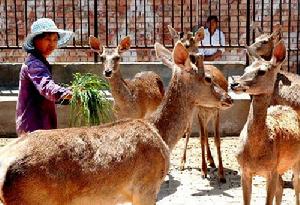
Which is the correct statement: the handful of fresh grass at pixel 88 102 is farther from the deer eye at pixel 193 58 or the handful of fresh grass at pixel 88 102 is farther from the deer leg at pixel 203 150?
the deer leg at pixel 203 150

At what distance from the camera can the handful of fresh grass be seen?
672 centimetres

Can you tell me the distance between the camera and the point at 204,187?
32.2ft

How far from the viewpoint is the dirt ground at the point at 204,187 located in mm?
9039

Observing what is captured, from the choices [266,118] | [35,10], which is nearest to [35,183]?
[266,118]

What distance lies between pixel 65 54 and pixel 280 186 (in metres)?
9.15

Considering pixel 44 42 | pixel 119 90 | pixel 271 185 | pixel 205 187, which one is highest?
pixel 44 42

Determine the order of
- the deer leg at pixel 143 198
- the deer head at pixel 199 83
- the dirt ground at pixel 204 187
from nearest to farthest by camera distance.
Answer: the deer leg at pixel 143 198 < the deer head at pixel 199 83 < the dirt ground at pixel 204 187

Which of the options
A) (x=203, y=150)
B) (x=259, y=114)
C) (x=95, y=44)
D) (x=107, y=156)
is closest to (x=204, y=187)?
(x=203, y=150)

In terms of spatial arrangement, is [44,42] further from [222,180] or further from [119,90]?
[222,180]

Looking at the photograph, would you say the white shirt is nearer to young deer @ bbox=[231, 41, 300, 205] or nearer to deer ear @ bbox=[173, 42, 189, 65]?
young deer @ bbox=[231, 41, 300, 205]

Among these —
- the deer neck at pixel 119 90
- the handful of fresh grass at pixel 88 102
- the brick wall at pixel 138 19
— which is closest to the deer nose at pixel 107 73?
the deer neck at pixel 119 90

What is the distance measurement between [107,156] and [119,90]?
16.7 ft

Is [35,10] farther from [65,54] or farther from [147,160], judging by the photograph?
[147,160]

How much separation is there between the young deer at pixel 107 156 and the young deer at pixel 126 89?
3710mm
